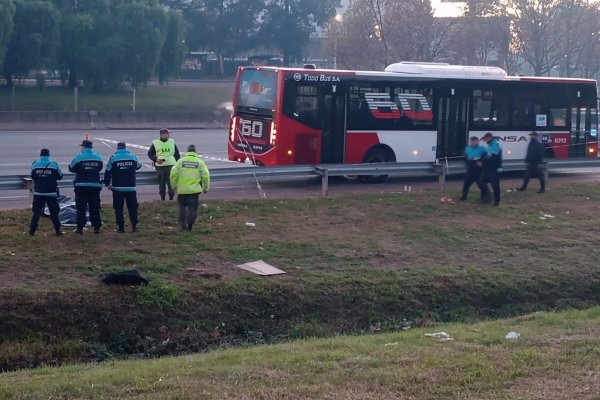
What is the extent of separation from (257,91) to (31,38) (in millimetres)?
27691

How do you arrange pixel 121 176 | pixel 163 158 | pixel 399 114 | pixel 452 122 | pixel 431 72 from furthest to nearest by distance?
1. pixel 452 122
2. pixel 431 72
3. pixel 399 114
4. pixel 163 158
5. pixel 121 176

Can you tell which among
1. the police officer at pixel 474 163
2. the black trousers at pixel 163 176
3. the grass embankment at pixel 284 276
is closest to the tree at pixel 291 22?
A: the police officer at pixel 474 163

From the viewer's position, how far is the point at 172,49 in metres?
55.1

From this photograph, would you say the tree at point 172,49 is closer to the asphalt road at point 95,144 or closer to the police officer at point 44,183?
the asphalt road at point 95,144

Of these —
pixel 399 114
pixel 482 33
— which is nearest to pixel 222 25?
pixel 482 33

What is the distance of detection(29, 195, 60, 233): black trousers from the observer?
49.3ft

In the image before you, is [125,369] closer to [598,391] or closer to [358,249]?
[598,391]

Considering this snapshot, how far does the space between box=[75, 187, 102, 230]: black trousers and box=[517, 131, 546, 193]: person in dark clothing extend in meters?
11.6

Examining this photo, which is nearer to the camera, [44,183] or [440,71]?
[44,183]

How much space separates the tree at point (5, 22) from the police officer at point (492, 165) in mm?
31538

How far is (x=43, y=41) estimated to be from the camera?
160 ft

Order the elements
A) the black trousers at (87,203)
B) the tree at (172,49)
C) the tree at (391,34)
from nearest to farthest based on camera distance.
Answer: the black trousers at (87,203)
the tree at (391,34)
the tree at (172,49)

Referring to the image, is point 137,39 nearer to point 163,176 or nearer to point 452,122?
point 452,122

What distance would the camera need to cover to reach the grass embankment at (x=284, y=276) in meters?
12.9
